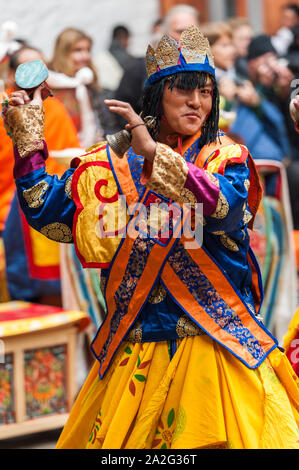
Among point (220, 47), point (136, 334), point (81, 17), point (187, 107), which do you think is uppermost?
point (81, 17)

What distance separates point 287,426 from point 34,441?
1.95 m

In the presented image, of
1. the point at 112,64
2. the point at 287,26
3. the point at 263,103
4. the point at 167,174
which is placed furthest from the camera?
the point at 287,26

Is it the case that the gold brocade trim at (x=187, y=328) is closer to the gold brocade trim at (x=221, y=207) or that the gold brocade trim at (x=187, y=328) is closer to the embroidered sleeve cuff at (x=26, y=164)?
the gold brocade trim at (x=221, y=207)

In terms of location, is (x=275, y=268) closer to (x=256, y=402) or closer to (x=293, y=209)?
(x=293, y=209)

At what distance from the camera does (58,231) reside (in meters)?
2.62

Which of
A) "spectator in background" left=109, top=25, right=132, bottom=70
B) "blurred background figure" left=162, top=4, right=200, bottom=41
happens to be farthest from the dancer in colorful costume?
"spectator in background" left=109, top=25, right=132, bottom=70

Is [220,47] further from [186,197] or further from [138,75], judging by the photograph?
[186,197]

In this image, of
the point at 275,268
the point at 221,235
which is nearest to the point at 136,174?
the point at 221,235

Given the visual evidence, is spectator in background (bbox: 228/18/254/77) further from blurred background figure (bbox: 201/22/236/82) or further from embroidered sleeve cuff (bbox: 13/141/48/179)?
embroidered sleeve cuff (bbox: 13/141/48/179)

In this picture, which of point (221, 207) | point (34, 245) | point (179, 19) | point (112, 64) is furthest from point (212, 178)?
point (112, 64)

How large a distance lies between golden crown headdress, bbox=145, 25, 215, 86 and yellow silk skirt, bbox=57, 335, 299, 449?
2.35ft

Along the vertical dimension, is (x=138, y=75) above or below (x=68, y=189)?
above

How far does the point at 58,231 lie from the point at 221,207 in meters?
0.55
